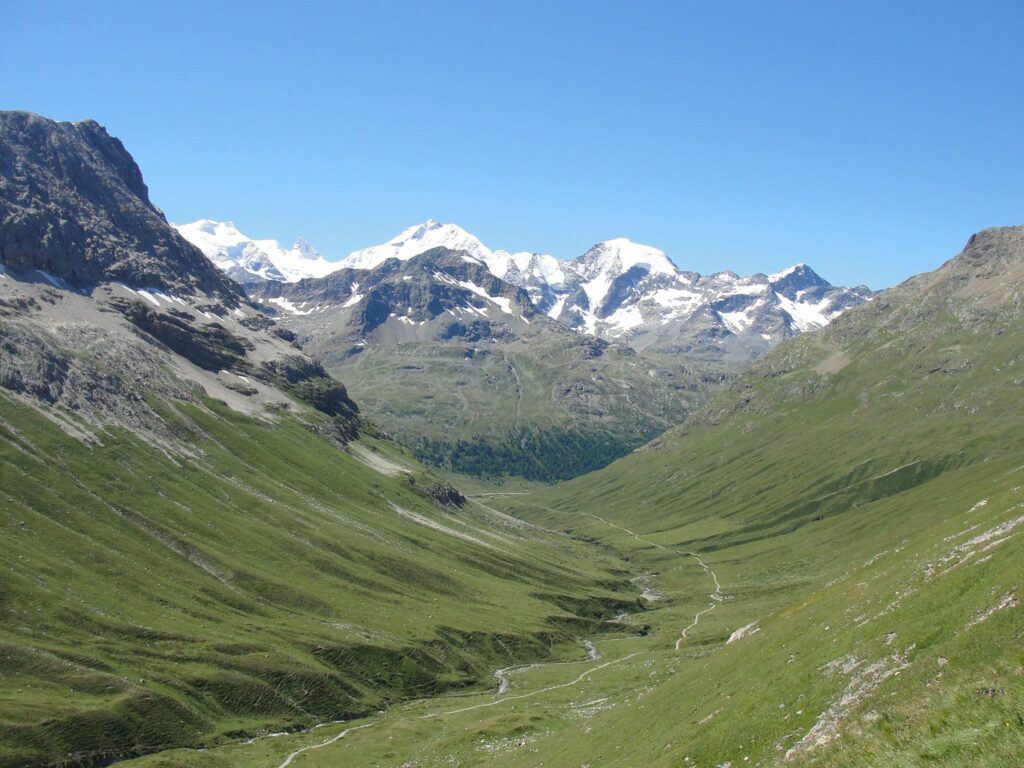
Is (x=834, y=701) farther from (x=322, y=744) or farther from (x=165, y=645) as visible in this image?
(x=165, y=645)

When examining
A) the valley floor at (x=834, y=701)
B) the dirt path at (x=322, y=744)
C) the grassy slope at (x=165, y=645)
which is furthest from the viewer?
the grassy slope at (x=165, y=645)

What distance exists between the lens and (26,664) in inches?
4729

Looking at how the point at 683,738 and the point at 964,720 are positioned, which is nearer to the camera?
the point at 964,720

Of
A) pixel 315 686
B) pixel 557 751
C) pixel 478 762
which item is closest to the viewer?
pixel 557 751

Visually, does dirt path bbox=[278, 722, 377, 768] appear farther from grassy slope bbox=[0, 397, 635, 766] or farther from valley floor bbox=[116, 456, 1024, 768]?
grassy slope bbox=[0, 397, 635, 766]

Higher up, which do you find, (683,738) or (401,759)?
(683,738)

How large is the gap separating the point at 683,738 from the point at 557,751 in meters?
27.0

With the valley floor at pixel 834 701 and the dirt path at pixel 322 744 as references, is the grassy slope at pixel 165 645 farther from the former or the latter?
the valley floor at pixel 834 701

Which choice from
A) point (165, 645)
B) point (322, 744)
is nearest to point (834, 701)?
point (322, 744)

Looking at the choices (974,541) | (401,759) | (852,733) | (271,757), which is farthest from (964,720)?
(271,757)

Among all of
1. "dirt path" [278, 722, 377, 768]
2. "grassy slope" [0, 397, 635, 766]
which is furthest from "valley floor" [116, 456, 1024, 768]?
"grassy slope" [0, 397, 635, 766]

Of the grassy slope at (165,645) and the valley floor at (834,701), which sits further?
the grassy slope at (165,645)

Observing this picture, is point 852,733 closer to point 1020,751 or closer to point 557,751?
point 1020,751

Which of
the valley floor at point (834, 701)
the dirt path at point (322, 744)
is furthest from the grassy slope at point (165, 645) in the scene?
the valley floor at point (834, 701)
